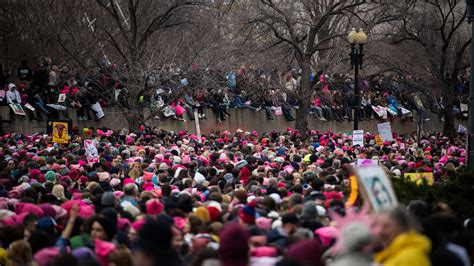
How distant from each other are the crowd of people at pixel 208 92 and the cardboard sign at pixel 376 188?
889 inches

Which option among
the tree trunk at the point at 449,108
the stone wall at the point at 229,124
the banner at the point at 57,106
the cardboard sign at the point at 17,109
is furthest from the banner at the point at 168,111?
the tree trunk at the point at 449,108

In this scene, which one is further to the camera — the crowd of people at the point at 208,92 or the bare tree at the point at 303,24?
the bare tree at the point at 303,24

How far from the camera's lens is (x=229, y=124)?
4109cm

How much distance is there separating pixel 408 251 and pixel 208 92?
3243 cm

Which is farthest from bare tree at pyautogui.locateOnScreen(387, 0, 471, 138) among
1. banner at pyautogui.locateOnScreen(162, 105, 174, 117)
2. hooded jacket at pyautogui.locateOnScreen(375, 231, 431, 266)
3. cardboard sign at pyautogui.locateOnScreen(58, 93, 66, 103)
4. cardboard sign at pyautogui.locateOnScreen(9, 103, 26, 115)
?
hooded jacket at pyautogui.locateOnScreen(375, 231, 431, 266)

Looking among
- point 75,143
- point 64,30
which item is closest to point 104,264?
point 75,143

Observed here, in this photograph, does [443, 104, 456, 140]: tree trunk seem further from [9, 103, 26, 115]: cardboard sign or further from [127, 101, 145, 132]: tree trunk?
[9, 103, 26, 115]: cardboard sign

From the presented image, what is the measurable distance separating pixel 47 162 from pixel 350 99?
86.1 feet

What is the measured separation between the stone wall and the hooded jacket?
24.2 metres

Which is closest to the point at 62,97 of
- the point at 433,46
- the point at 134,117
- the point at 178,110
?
the point at 134,117

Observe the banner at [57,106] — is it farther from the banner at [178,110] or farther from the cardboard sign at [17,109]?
the banner at [178,110]

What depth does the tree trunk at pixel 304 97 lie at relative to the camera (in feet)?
128

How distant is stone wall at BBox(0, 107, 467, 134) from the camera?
3120cm

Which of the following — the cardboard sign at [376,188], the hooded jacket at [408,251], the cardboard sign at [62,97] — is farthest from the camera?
the cardboard sign at [62,97]
